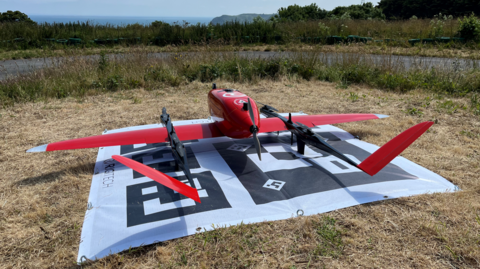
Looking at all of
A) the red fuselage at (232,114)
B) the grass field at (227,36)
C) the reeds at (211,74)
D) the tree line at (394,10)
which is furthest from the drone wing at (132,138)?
the tree line at (394,10)

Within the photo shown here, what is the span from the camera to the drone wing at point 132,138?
3645 millimetres

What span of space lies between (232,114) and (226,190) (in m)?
1.07

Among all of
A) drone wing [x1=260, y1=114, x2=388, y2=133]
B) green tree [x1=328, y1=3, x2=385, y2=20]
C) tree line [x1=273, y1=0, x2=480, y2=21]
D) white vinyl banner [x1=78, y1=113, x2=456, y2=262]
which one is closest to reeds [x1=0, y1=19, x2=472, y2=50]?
drone wing [x1=260, y1=114, x2=388, y2=133]

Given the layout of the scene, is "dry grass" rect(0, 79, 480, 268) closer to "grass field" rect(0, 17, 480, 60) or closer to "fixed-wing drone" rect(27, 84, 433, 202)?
"fixed-wing drone" rect(27, 84, 433, 202)

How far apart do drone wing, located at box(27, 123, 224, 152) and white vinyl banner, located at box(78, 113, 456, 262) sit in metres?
0.35

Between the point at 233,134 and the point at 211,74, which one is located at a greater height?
the point at 211,74

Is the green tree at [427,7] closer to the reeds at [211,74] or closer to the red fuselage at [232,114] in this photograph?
the reeds at [211,74]

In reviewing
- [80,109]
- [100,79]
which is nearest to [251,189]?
[80,109]

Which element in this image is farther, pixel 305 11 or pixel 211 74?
pixel 305 11

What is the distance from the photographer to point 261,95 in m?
7.84

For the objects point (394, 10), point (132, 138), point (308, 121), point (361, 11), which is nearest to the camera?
point (132, 138)

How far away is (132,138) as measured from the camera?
153 inches

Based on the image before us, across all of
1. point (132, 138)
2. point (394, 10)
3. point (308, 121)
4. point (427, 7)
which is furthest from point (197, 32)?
point (394, 10)

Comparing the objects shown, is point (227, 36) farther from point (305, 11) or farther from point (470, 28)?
point (305, 11)
